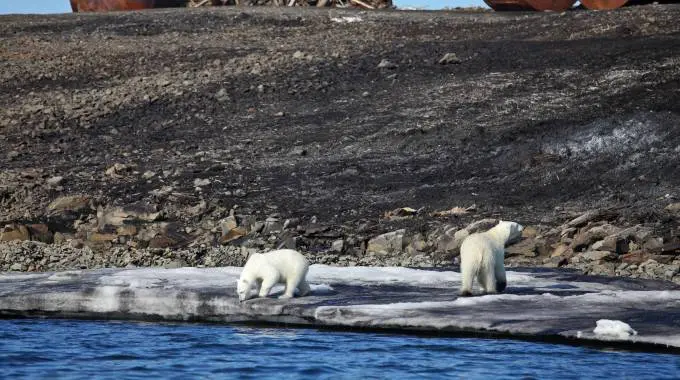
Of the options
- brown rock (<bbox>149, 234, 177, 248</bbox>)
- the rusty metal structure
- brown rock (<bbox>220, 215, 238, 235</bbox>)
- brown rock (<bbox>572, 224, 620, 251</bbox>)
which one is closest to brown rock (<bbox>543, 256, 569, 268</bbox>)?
brown rock (<bbox>572, 224, 620, 251</bbox>)

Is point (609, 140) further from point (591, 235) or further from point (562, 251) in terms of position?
point (562, 251)

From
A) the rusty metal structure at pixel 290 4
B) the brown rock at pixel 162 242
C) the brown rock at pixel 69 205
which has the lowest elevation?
the brown rock at pixel 162 242

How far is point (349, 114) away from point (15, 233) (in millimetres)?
8183

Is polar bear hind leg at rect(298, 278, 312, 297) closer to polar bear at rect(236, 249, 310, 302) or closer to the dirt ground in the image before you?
polar bear at rect(236, 249, 310, 302)

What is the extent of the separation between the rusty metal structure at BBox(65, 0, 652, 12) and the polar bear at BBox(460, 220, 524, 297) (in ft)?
69.9

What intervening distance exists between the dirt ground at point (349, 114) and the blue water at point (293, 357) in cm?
781

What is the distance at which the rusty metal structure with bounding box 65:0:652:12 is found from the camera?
112ft

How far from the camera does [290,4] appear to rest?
125 ft

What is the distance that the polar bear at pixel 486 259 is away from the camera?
40.3ft

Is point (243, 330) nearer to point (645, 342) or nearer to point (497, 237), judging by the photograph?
point (497, 237)

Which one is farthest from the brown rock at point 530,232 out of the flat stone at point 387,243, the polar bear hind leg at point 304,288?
the polar bear hind leg at point 304,288

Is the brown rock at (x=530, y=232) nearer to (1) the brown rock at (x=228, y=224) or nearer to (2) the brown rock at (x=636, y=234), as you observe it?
(2) the brown rock at (x=636, y=234)

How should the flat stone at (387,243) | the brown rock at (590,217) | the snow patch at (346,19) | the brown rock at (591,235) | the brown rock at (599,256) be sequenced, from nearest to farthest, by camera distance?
the brown rock at (599,256)
the brown rock at (591,235)
the brown rock at (590,217)
the flat stone at (387,243)
the snow patch at (346,19)

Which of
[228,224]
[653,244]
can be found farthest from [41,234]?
[653,244]
